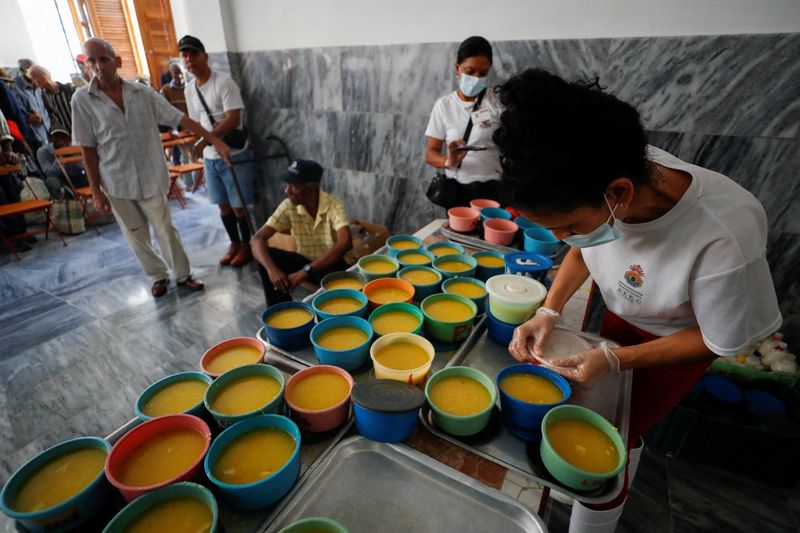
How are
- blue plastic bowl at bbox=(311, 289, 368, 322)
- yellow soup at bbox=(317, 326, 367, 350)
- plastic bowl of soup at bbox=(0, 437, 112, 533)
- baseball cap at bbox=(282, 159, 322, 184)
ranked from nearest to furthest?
plastic bowl of soup at bbox=(0, 437, 112, 533), yellow soup at bbox=(317, 326, 367, 350), blue plastic bowl at bbox=(311, 289, 368, 322), baseball cap at bbox=(282, 159, 322, 184)

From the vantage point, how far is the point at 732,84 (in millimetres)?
2611

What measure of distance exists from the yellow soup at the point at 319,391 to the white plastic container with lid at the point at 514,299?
609 mm

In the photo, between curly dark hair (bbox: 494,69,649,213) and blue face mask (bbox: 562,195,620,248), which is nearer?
curly dark hair (bbox: 494,69,649,213)

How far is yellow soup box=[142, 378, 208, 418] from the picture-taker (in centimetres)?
106

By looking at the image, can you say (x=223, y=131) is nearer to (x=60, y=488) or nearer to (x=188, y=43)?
(x=188, y=43)

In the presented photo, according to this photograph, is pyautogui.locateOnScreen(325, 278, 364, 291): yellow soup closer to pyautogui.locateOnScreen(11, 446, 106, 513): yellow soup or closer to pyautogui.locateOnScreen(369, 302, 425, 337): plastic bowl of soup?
pyautogui.locateOnScreen(369, 302, 425, 337): plastic bowl of soup

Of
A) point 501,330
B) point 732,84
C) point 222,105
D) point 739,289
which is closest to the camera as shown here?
point 739,289

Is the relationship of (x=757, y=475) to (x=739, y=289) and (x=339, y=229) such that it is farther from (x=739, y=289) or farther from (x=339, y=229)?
(x=339, y=229)

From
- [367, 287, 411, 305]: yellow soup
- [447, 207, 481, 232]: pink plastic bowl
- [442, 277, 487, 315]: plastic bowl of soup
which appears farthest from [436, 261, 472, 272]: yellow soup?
[447, 207, 481, 232]: pink plastic bowl

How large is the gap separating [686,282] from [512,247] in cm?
111

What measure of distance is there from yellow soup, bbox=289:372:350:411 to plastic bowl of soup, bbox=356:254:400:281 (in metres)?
0.66

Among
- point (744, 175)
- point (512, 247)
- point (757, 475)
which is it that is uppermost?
point (744, 175)

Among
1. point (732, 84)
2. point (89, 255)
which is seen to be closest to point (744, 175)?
point (732, 84)

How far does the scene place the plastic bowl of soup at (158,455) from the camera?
2.76 ft
